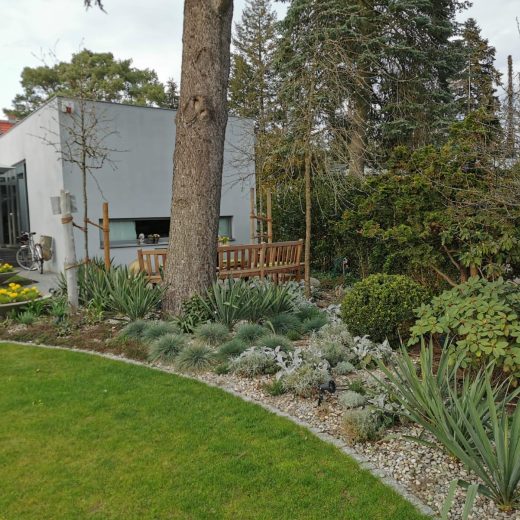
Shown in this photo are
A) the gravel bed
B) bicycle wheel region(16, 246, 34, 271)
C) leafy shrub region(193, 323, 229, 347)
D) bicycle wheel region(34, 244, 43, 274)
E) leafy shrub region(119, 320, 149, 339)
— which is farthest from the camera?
bicycle wheel region(16, 246, 34, 271)

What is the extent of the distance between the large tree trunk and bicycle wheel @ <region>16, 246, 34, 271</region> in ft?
29.9

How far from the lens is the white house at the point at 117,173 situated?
39.6 feet

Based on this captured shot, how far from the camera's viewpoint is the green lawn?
8.09ft

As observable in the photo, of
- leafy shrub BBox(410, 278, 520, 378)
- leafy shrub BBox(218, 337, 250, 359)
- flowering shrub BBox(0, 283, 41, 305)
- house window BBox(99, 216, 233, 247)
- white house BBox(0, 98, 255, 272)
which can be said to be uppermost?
white house BBox(0, 98, 255, 272)

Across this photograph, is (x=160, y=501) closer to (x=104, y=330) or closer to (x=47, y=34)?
(x=104, y=330)

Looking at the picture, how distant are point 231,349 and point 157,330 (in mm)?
1169

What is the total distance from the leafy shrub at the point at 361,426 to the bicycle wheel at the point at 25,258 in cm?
1274

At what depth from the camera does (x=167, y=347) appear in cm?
500

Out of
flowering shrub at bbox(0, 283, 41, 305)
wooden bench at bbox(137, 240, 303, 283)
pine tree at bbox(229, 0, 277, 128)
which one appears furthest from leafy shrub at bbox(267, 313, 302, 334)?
pine tree at bbox(229, 0, 277, 128)

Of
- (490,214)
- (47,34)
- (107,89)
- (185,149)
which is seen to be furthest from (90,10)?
(107,89)

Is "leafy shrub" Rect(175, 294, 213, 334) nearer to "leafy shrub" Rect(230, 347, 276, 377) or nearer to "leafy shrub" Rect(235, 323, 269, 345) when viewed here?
"leafy shrub" Rect(235, 323, 269, 345)

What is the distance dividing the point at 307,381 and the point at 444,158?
4024 millimetres

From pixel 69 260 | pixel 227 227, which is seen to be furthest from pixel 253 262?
pixel 227 227

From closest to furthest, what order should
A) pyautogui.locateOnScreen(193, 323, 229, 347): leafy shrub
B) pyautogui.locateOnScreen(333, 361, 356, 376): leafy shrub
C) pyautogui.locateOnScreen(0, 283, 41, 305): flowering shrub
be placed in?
pyautogui.locateOnScreen(333, 361, 356, 376): leafy shrub → pyautogui.locateOnScreen(193, 323, 229, 347): leafy shrub → pyautogui.locateOnScreen(0, 283, 41, 305): flowering shrub
